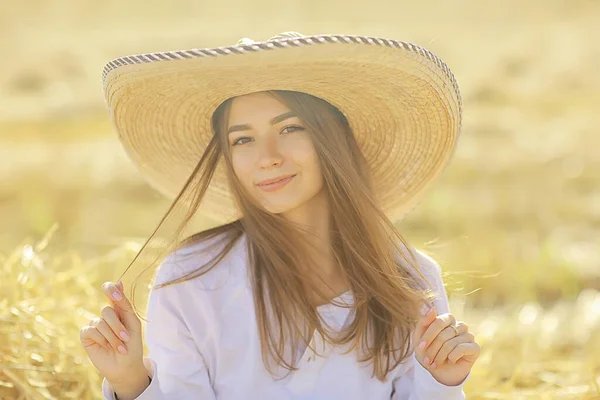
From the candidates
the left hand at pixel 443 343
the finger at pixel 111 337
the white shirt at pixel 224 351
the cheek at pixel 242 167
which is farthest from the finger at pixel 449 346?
the finger at pixel 111 337

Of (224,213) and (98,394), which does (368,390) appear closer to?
(224,213)

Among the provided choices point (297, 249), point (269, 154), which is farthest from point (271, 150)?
point (297, 249)

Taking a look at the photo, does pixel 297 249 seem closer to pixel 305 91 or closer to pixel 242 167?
pixel 242 167

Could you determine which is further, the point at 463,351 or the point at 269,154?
the point at 269,154

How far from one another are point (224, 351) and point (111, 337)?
40 centimetres

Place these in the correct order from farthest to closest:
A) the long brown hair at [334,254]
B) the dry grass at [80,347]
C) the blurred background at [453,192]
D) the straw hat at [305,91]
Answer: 1. the blurred background at [453,192]
2. the dry grass at [80,347]
3. the long brown hair at [334,254]
4. the straw hat at [305,91]

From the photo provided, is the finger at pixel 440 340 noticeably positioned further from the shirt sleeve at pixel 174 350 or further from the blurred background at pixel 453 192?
the blurred background at pixel 453 192

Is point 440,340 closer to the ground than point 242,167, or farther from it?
closer to the ground

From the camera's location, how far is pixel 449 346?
94.0 inches

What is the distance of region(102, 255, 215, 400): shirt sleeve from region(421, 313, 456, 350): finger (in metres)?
0.61

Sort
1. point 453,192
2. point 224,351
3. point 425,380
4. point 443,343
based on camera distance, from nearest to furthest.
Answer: point 443,343 < point 425,380 < point 224,351 < point 453,192

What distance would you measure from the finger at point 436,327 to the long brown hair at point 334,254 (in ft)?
0.97

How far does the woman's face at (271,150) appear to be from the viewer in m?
2.55

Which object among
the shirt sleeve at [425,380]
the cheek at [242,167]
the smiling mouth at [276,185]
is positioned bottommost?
the shirt sleeve at [425,380]
